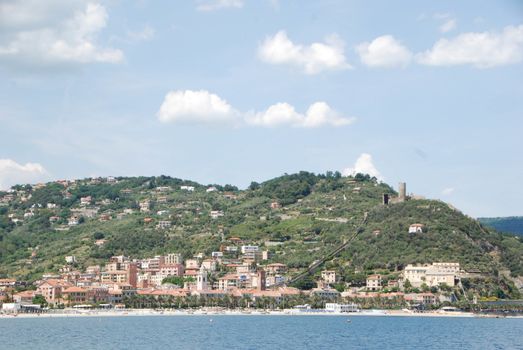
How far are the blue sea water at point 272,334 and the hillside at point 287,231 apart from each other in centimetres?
2091

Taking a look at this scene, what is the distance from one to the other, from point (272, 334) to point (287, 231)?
2725 inches

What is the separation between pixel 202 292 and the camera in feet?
416

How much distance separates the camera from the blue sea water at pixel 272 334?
225ft

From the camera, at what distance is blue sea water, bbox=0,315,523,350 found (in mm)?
68688

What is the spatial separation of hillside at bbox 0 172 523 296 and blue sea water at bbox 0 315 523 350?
20911 millimetres

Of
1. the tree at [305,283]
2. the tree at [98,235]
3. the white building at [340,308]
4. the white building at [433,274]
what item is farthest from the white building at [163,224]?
the white building at [433,274]

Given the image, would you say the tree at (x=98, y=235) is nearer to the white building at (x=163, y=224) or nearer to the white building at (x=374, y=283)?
the white building at (x=163, y=224)

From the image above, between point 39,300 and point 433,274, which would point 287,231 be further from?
point 39,300

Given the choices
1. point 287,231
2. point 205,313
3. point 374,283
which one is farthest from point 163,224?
point 374,283

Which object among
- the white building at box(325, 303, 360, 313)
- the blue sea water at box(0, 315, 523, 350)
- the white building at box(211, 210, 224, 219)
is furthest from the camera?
the white building at box(211, 210, 224, 219)

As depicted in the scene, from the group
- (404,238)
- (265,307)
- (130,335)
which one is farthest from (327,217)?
(130,335)

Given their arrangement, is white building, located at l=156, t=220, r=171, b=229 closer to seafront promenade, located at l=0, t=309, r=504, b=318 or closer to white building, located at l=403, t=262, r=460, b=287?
seafront promenade, located at l=0, t=309, r=504, b=318

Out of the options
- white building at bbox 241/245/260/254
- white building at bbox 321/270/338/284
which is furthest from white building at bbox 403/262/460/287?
white building at bbox 241/245/260/254

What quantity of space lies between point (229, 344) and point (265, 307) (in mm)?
51447
